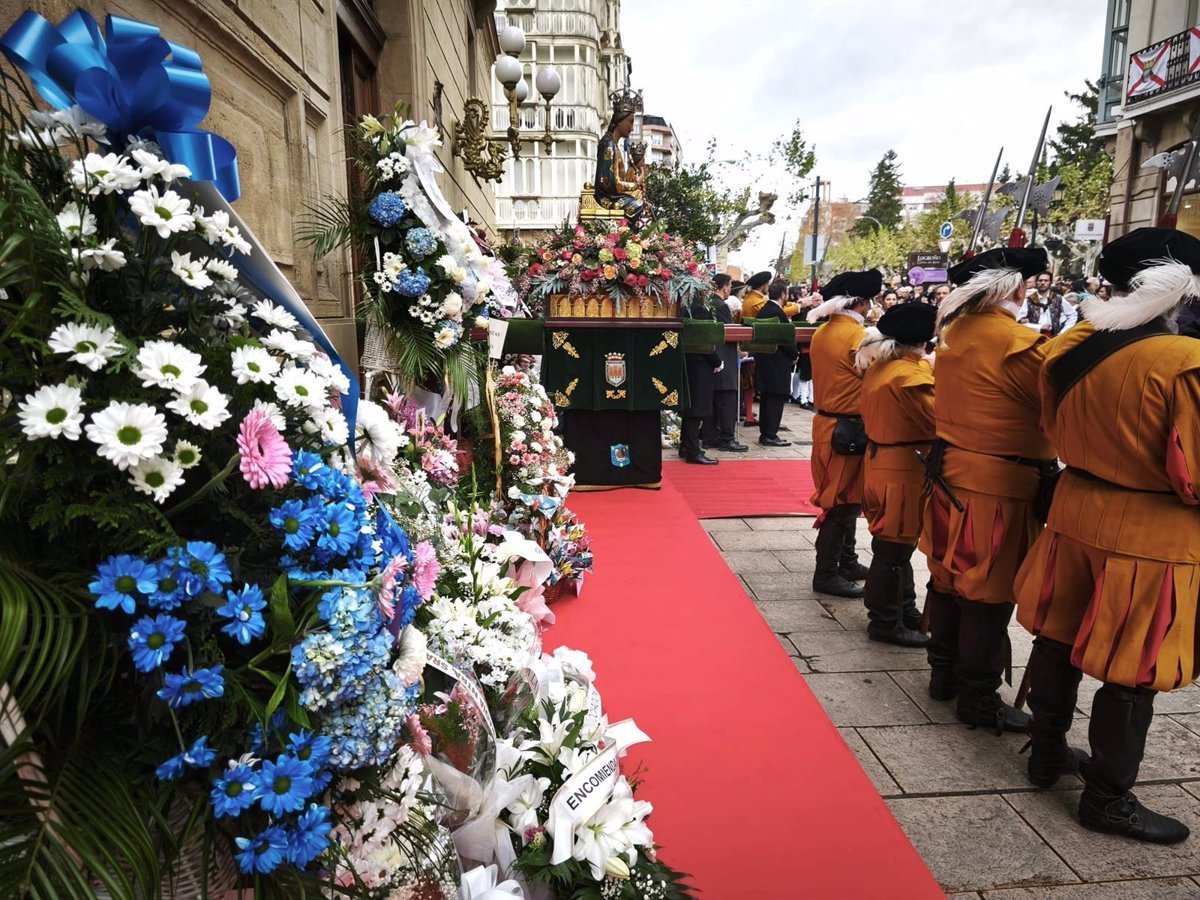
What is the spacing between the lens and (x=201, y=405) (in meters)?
0.95

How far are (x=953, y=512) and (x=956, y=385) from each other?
591 millimetres

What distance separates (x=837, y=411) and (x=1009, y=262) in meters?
1.68

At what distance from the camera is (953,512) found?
3.53 m

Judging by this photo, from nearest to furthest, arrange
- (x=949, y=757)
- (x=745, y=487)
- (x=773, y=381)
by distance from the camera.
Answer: (x=949, y=757) → (x=745, y=487) → (x=773, y=381)

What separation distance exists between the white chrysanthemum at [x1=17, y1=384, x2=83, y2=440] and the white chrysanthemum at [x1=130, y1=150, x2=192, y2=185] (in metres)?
0.32

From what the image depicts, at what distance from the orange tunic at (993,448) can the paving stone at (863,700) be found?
0.70 m

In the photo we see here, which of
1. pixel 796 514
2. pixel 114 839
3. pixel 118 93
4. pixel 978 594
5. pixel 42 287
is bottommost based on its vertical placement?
pixel 796 514

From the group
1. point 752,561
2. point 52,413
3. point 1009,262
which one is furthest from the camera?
point 752,561

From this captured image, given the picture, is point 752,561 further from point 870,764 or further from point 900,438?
point 870,764

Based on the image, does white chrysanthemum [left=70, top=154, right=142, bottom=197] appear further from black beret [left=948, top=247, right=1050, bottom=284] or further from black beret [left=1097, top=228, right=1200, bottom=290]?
black beret [left=948, top=247, right=1050, bottom=284]

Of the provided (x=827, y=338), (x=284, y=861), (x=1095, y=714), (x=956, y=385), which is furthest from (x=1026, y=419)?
(x=284, y=861)

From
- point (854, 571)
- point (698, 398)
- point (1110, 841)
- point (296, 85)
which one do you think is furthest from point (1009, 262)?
point (698, 398)

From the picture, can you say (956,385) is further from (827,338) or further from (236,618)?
(236,618)

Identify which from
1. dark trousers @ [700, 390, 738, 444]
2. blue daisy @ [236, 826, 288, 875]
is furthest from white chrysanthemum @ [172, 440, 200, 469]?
dark trousers @ [700, 390, 738, 444]
